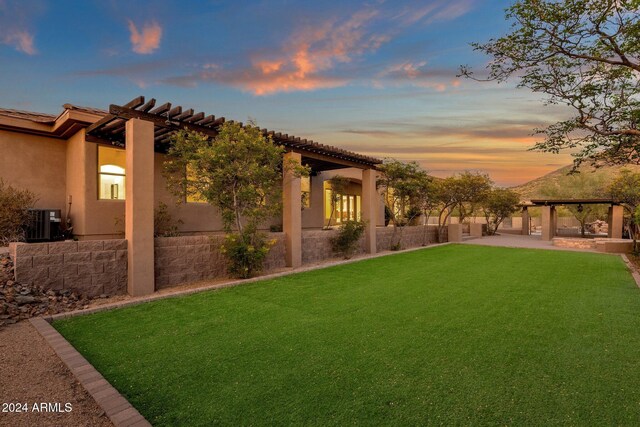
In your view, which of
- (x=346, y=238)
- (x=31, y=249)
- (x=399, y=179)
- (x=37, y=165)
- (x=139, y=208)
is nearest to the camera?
(x=31, y=249)

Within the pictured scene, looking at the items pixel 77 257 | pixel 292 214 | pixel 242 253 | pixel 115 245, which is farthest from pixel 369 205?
pixel 77 257

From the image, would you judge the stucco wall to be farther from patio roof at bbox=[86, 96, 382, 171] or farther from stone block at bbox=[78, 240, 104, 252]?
stone block at bbox=[78, 240, 104, 252]

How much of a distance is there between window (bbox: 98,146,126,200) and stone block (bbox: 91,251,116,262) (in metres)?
3.32

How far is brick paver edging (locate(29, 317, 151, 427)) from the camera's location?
2.89 meters

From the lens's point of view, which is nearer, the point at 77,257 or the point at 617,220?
the point at 77,257

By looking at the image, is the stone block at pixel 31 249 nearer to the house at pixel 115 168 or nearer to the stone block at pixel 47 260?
the stone block at pixel 47 260

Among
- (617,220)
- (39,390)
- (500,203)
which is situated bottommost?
(39,390)

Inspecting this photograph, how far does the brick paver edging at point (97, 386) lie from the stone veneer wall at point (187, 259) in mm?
3214

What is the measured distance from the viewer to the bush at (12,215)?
A: 26.9 ft

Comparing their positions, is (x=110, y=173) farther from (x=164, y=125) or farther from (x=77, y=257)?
(x=77, y=257)

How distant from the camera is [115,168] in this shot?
10203 millimetres

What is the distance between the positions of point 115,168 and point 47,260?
172 inches

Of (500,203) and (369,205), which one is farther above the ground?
(500,203)

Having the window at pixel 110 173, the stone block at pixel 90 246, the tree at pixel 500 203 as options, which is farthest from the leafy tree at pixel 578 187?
the stone block at pixel 90 246
